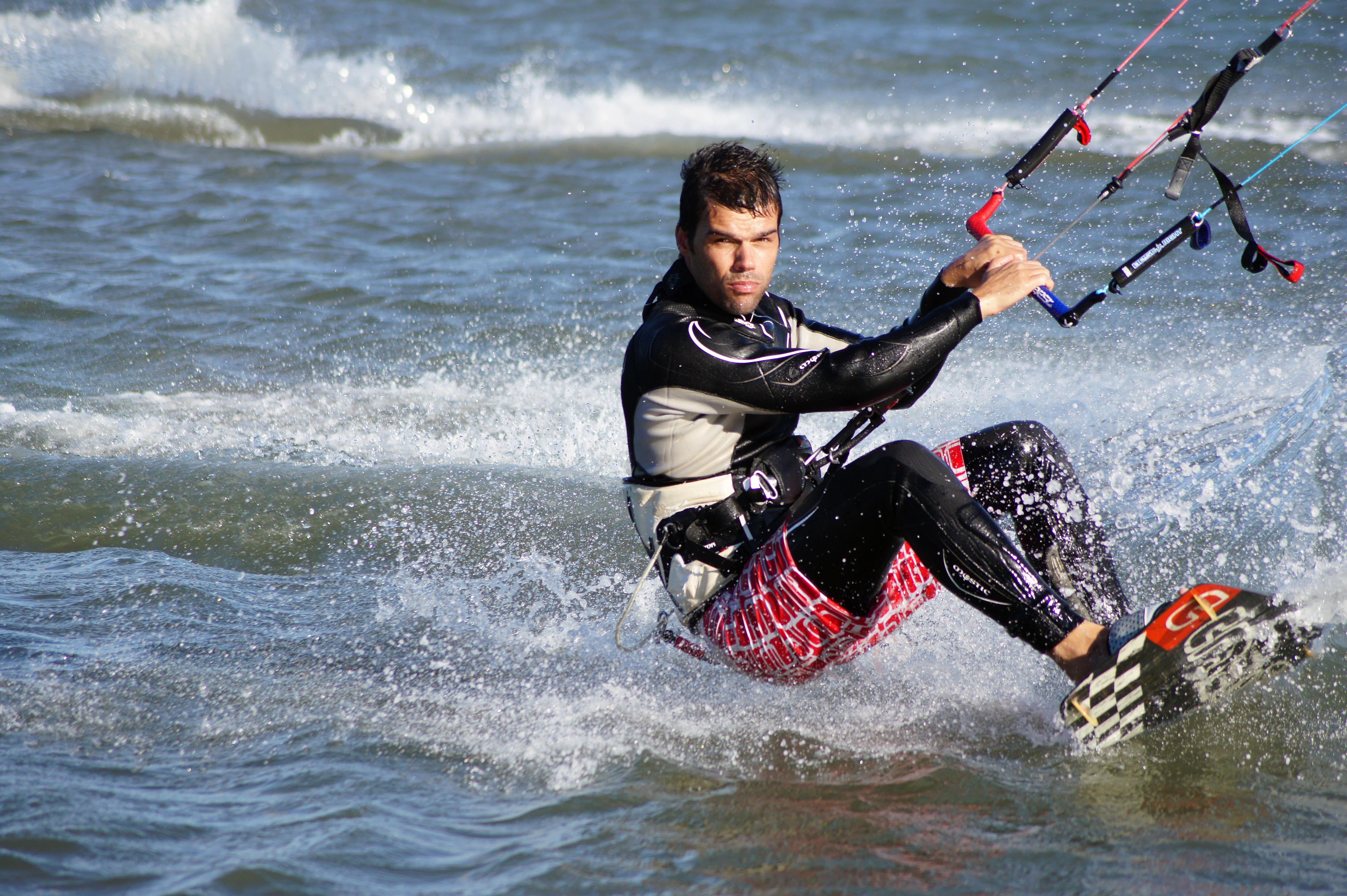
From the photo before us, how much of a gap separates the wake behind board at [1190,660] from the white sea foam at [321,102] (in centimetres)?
1023

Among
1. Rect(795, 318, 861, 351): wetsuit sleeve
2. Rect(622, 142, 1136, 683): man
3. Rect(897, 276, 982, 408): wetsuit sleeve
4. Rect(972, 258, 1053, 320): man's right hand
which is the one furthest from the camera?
Rect(795, 318, 861, 351): wetsuit sleeve

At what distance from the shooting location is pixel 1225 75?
3.54 meters

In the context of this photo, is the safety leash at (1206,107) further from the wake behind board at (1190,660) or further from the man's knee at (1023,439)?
the wake behind board at (1190,660)

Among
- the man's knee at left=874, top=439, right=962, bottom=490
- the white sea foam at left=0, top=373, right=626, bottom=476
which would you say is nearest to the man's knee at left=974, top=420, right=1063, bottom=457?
the man's knee at left=874, top=439, right=962, bottom=490

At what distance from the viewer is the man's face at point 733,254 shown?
324 cm

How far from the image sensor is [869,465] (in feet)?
10.2

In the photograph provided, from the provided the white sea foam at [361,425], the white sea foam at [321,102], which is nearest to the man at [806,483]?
the white sea foam at [361,425]

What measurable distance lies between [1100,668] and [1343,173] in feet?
27.2

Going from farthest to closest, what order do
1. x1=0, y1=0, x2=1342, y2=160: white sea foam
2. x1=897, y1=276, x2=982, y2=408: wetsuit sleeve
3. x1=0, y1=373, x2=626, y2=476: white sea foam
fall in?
1. x1=0, y1=0, x2=1342, y2=160: white sea foam
2. x1=0, y1=373, x2=626, y2=476: white sea foam
3. x1=897, y1=276, x2=982, y2=408: wetsuit sleeve

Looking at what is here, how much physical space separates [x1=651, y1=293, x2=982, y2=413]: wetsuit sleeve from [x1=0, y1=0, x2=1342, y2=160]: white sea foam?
9.87 metres

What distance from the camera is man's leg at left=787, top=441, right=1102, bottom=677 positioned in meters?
2.97

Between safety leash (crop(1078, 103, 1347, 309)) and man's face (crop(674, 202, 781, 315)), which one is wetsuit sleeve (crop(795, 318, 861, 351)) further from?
safety leash (crop(1078, 103, 1347, 309))

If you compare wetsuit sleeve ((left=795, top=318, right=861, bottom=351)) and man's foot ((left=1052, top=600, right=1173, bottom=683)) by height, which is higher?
wetsuit sleeve ((left=795, top=318, right=861, bottom=351))

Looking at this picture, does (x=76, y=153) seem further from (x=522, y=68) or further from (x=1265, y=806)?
(x=1265, y=806)
